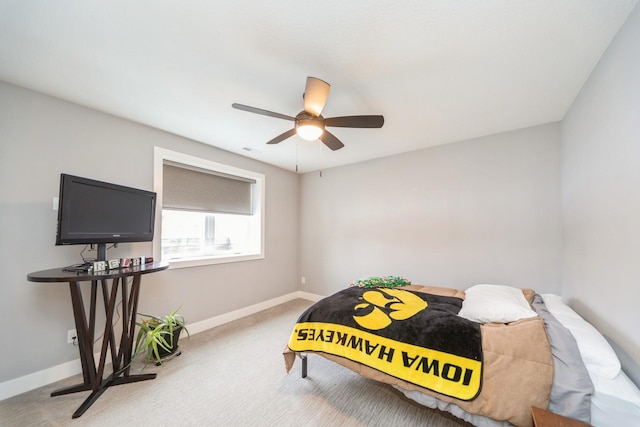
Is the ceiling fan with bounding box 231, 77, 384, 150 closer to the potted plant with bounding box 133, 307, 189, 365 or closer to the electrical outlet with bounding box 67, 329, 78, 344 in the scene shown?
the potted plant with bounding box 133, 307, 189, 365

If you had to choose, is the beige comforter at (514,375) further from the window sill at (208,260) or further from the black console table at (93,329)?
the window sill at (208,260)

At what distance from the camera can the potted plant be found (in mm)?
2178

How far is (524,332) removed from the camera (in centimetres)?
136

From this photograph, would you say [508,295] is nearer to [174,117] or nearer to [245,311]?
[245,311]

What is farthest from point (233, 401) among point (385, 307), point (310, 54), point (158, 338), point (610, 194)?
point (610, 194)

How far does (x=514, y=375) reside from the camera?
1.21 metres

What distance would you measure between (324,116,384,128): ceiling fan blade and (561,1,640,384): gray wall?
1368 millimetres

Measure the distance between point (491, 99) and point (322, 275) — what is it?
11.4 ft

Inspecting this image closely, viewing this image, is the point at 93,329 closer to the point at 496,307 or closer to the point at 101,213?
the point at 101,213

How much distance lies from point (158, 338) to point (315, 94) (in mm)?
2634

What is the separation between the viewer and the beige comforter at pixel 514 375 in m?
1.15

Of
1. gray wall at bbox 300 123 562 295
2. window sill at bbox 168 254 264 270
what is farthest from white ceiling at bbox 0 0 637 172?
window sill at bbox 168 254 264 270

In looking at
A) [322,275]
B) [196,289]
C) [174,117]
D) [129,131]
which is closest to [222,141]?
[174,117]

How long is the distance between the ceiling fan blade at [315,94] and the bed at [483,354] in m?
1.65
